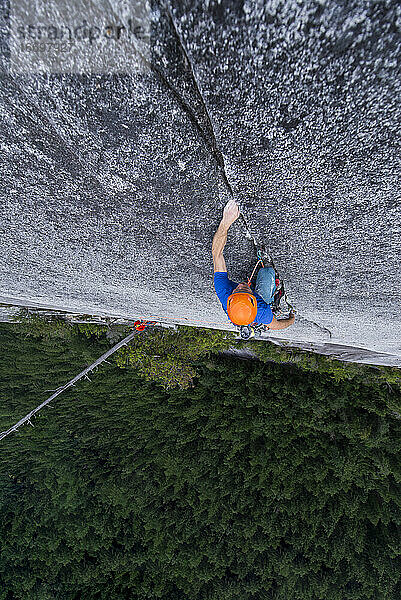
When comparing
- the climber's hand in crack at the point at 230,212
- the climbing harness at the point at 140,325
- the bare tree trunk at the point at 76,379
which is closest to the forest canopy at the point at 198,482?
the bare tree trunk at the point at 76,379

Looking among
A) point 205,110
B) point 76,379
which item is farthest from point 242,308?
point 76,379

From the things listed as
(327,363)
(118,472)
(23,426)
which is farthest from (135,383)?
(327,363)

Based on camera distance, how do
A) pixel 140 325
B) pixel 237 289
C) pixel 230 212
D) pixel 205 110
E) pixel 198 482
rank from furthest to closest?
pixel 198 482
pixel 140 325
pixel 237 289
pixel 230 212
pixel 205 110

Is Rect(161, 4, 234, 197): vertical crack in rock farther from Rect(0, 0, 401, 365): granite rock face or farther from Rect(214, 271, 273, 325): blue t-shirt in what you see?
Rect(214, 271, 273, 325): blue t-shirt

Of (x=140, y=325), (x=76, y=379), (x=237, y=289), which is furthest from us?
(x=76, y=379)

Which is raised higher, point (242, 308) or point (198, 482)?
point (242, 308)

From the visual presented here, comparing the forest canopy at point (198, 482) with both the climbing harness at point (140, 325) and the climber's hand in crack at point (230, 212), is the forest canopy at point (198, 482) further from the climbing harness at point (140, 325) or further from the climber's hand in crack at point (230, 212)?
the climber's hand in crack at point (230, 212)

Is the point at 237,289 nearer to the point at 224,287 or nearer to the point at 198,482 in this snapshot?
the point at 224,287
